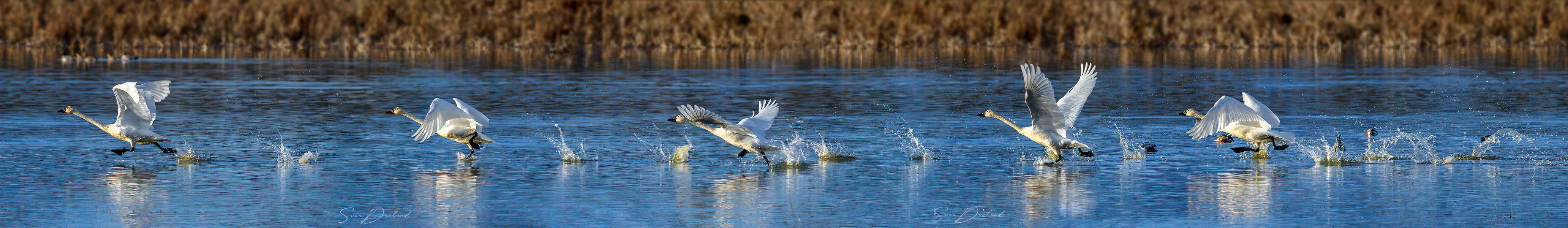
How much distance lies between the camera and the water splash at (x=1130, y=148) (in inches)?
513

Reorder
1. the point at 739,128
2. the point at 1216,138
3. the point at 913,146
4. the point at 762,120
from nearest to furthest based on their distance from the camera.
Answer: the point at 739,128 < the point at 762,120 < the point at 913,146 < the point at 1216,138

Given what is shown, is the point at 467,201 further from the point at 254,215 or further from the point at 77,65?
the point at 77,65

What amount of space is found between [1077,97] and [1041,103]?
1.77ft

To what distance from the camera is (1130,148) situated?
13.6m

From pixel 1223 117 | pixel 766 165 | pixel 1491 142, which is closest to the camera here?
pixel 766 165

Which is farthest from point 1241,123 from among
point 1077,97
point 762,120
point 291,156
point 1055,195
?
point 291,156

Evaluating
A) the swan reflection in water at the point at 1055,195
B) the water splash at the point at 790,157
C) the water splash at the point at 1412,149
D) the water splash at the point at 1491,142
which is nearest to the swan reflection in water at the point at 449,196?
the water splash at the point at 790,157

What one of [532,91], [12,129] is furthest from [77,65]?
[12,129]

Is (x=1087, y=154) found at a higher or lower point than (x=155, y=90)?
lower

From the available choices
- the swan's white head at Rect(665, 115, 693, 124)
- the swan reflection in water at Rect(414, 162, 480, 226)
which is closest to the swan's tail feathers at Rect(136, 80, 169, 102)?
the swan reflection in water at Rect(414, 162, 480, 226)

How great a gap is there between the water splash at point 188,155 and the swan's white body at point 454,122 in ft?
4.05

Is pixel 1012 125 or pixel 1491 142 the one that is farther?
pixel 1491 142

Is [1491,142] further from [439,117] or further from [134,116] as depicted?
[134,116]

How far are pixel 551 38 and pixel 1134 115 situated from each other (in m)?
29.9
